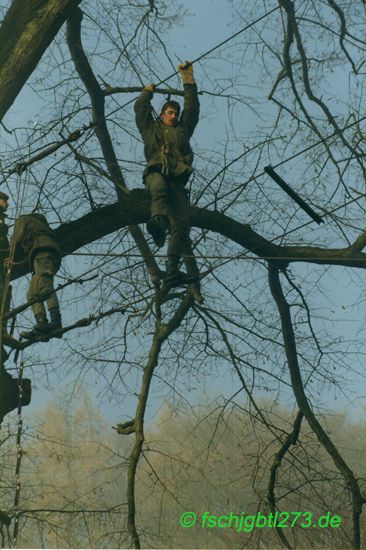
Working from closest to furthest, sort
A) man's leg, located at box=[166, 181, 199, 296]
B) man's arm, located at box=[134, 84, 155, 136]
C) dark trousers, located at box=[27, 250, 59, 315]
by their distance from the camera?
dark trousers, located at box=[27, 250, 59, 315], man's leg, located at box=[166, 181, 199, 296], man's arm, located at box=[134, 84, 155, 136]

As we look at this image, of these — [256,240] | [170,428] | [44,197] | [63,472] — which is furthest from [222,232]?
[63,472]

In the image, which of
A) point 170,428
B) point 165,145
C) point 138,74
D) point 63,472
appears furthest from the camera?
point 63,472

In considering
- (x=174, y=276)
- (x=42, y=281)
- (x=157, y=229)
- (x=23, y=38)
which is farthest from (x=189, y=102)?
(x=42, y=281)

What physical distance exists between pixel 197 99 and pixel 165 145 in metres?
0.63

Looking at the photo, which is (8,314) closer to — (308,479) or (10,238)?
(10,238)

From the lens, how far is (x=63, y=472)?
18.0 meters

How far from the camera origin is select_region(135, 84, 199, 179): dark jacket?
745 cm

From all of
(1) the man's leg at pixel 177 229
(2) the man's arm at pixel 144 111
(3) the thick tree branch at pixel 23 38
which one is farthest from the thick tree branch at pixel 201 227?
(3) the thick tree branch at pixel 23 38

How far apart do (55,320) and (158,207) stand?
124 cm

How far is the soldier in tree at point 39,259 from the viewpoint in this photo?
22.8 feet

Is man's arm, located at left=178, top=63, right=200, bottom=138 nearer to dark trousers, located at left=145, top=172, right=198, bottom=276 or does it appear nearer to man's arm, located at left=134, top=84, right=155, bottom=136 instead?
man's arm, located at left=134, top=84, right=155, bottom=136

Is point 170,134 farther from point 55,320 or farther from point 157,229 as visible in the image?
point 55,320

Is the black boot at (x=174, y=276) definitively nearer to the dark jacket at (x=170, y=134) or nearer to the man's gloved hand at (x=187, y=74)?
the dark jacket at (x=170, y=134)

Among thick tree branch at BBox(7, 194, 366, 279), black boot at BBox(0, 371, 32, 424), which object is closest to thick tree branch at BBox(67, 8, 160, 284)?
thick tree branch at BBox(7, 194, 366, 279)
